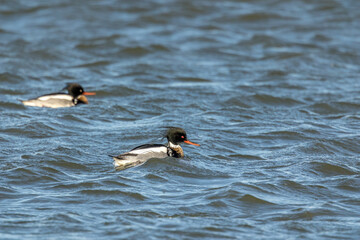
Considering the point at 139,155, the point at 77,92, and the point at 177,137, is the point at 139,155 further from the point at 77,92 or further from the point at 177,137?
the point at 77,92

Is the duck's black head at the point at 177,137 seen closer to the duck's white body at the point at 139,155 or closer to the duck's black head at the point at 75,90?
the duck's white body at the point at 139,155

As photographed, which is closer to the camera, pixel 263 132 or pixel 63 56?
pixel 263 132

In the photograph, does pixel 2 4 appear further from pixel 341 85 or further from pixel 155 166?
pixel 155 166

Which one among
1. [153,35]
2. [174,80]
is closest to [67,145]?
[174,80]

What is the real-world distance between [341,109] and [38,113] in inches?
240

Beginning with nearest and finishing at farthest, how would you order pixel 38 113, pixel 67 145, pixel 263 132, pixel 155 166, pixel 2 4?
pixel 155 166 → pixel 67 145 → pixel 263 132 → pixel 38 113 → pixel 2 4

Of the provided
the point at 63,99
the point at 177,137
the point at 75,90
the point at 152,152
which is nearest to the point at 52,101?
the point at 63,99

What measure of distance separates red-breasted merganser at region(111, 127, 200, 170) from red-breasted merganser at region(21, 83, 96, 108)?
12.9 ft

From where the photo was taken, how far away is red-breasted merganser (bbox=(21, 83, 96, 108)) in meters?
13.7

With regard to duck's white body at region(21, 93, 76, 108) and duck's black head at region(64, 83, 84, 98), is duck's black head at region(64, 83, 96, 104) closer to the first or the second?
duck's black head at region(64, 83, 84, 98)

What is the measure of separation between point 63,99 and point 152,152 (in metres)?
4.65

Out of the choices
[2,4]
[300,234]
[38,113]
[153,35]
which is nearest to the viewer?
[300,234]

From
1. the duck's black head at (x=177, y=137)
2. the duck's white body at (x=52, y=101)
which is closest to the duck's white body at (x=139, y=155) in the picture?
the duck's black head at (x=177, y=137)

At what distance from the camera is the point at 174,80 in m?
16.1
